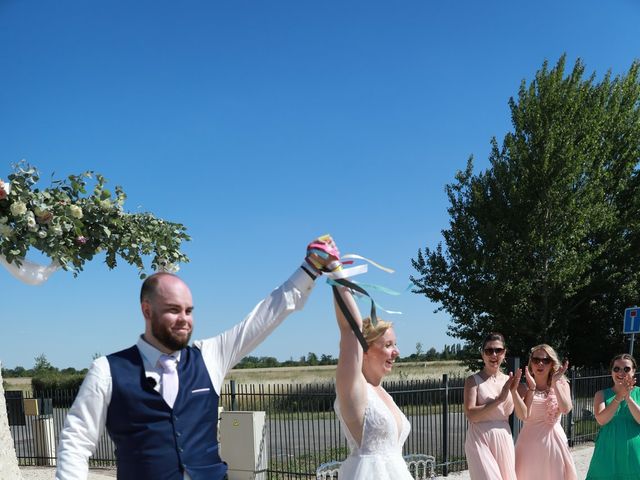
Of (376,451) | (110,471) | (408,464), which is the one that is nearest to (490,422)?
(408,464)

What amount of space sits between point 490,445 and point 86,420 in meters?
4.20

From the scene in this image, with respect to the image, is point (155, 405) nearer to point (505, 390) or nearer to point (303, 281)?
point (303, 281)

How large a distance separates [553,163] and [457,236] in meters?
3.97

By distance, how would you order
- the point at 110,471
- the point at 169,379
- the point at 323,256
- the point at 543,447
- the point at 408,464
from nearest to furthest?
the point at 169,379, the point at 323,256, the point at 408,464, the point at 543,447, the point at 110,471

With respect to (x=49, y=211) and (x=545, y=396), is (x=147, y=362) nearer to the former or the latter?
(x=49, y=211)

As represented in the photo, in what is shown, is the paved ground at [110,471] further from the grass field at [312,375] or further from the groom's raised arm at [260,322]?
the grass field at [312,375]

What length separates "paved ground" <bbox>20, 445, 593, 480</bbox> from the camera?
11.5m

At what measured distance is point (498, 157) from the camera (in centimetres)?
2397

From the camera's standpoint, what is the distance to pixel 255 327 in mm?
2916

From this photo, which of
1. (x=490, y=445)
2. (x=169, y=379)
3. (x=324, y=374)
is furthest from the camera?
(x=324, y=374)

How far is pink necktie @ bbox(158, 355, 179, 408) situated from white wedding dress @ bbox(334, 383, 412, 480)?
1213 mm

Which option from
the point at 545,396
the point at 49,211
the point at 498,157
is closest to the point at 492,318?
the point at 498,157

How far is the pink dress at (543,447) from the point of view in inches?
248

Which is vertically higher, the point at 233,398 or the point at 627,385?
the point at 627,385
